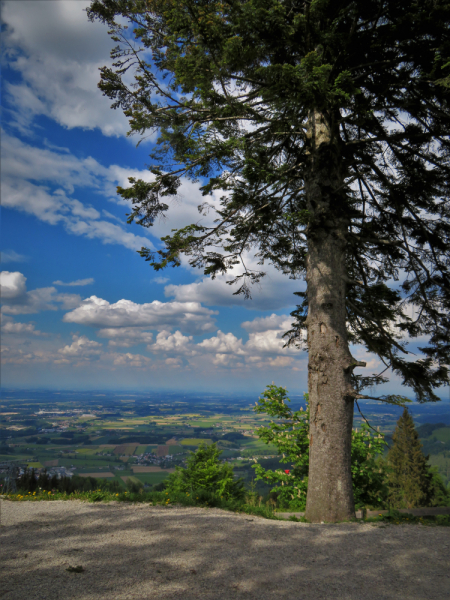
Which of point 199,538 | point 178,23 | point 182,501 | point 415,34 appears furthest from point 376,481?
point 178,23

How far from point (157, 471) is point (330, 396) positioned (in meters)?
44.3

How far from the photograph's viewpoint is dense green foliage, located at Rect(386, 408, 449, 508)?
3353 centimetres

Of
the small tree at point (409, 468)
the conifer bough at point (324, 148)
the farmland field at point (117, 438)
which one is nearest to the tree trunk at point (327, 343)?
the conifer bough at point (324, 148)

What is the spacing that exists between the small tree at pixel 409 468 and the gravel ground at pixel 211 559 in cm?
3479

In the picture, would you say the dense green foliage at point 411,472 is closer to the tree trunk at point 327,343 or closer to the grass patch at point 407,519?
the grass patch at point 407,519

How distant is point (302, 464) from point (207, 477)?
2128 mm

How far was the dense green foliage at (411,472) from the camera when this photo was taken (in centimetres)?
3353

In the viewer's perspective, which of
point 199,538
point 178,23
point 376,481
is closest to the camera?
point 199,538

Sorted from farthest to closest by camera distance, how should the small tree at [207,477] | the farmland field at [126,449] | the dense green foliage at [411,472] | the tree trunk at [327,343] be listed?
the farmland field at [126,449]
the dense green foliage at [411,472]
the small tree at [207,477]
the tree trunk at [327,343]

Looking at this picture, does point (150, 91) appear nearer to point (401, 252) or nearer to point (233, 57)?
point (233, 57)

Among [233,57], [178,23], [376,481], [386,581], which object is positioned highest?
[178,23]

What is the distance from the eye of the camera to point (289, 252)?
8.73m

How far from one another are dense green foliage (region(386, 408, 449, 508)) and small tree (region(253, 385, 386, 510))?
102ft

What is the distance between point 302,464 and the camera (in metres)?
7.15
